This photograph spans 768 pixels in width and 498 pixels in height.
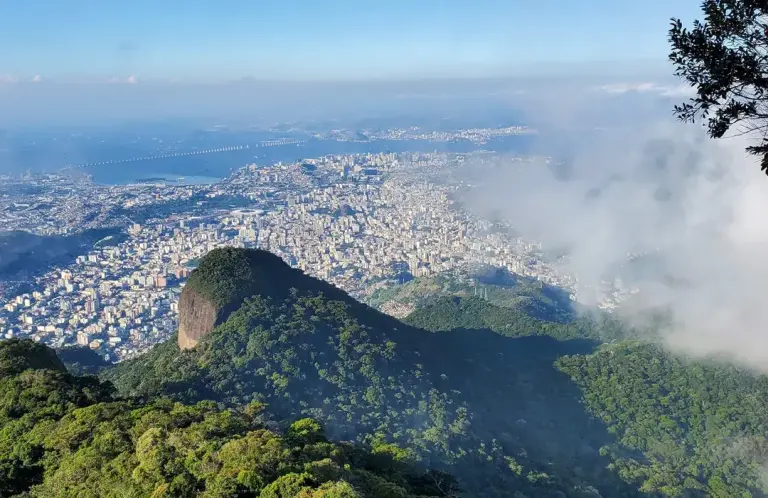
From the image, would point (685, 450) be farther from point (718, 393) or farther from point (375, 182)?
point (375, 182)

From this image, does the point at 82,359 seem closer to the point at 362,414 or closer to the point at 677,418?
the point at 362,414

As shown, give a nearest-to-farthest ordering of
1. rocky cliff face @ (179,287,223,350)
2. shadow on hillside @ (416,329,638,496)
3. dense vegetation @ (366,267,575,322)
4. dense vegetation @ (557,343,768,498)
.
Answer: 1. dense vegetation @ (557,343,768,498)
2. shadow on hillside @ (416,329,638,496)
3. rocky cliff face @ (179,287,223,350)
4. dense vegetation @ (366,267,575,322)

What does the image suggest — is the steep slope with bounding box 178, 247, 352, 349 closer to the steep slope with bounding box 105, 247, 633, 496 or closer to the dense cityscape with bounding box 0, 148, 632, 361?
the steep slope with bounding box 105, 247, 633, 496

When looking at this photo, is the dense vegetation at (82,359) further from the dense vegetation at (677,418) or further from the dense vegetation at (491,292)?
the dense vegetation at (677,418)

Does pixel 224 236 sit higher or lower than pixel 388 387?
lower

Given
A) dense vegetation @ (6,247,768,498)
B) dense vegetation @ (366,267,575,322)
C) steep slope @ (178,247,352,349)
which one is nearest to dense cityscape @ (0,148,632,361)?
dense vegetation @ (366,267,575,322)

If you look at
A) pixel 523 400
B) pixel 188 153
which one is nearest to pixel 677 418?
pixel 523 400
